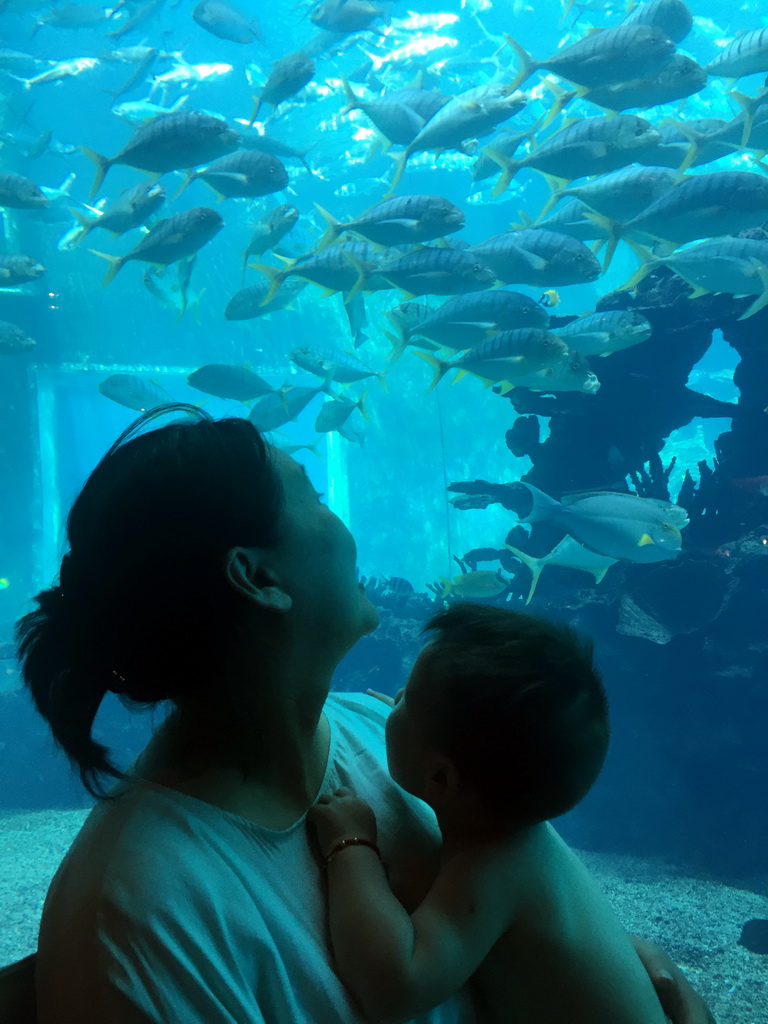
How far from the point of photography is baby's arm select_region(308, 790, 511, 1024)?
862 mm

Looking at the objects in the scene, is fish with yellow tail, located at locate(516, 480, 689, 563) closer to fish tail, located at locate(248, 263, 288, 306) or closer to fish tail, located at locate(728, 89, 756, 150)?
fish tail, located at locate(728, 89, 756, 150)

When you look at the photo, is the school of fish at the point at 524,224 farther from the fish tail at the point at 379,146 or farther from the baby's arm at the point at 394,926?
the baby's arm at the point at 394,926

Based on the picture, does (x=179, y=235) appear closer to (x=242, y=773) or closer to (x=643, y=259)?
(x=643, y=259)

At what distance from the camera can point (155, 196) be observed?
622 centimetres

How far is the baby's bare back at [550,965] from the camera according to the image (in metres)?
1.02

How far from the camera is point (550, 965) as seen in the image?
40.4 inches

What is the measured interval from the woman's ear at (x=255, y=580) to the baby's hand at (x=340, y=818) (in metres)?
0.33

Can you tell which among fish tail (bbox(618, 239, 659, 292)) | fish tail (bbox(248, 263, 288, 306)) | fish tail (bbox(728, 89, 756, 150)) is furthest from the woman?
fish tail (bbox(728, 89, 756, 150))

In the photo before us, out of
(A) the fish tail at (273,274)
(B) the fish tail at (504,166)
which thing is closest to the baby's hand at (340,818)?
(A) the fish tail at (273,274)

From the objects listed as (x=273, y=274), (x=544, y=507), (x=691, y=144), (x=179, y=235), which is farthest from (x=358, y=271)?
(x=691, y=144)

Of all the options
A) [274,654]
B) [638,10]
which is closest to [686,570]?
[638,10]

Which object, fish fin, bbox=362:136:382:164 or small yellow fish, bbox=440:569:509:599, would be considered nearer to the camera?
small yellow fish, bbox=440:569:509:599

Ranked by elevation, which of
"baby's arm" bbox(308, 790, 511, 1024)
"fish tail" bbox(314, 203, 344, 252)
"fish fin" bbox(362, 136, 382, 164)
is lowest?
"baby's arm" bbox(308, 790, 511, 1024)

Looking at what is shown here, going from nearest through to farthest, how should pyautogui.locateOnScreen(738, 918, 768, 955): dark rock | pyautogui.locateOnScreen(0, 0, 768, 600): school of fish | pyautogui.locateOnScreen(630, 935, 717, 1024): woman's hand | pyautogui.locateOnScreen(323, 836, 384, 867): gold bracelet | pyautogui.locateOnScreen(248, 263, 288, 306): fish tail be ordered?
pyautogui.locateOnScreen(323, 836, 384, 867): gold bracelet
pyautogui.locateOnScreen(630, 935, 717, 1024): woman's hand
pyautogui.locateOnScreen(738, 918, 768, 955): dark rock
pyautogui.locateOnScreen(0, 0, 768, 600): school of fish
pyautogui.locateOnScreen(248, 263, 288, 306): fish tail
